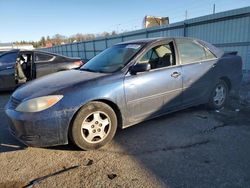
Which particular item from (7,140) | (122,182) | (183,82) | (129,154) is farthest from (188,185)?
(7,140)

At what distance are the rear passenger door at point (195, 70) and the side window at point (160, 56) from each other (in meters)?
0.18

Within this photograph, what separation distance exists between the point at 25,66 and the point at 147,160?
6.32m

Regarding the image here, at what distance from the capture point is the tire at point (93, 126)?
135 inches

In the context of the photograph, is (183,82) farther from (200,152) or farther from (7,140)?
(7,140)

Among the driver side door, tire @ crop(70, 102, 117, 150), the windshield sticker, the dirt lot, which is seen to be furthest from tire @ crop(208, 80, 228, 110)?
the driver side door

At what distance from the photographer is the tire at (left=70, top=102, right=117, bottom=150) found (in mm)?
3430

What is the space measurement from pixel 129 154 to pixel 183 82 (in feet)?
5.77

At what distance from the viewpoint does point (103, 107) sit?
11.8 ft

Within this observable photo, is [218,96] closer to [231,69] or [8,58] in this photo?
[231,69]

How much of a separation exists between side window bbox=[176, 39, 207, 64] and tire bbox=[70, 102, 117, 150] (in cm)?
179

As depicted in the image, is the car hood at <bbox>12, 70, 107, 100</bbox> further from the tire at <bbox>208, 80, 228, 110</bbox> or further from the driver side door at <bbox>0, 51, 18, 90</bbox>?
the driver side door at <bbox>0, 51, 18, 90</bbox>

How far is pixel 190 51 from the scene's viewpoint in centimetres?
472

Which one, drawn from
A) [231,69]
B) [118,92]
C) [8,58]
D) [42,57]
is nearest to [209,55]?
[231,69]

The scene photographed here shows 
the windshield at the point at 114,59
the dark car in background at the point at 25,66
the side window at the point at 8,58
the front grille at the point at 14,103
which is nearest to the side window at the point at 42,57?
the dark car in background at the point at 25,66
